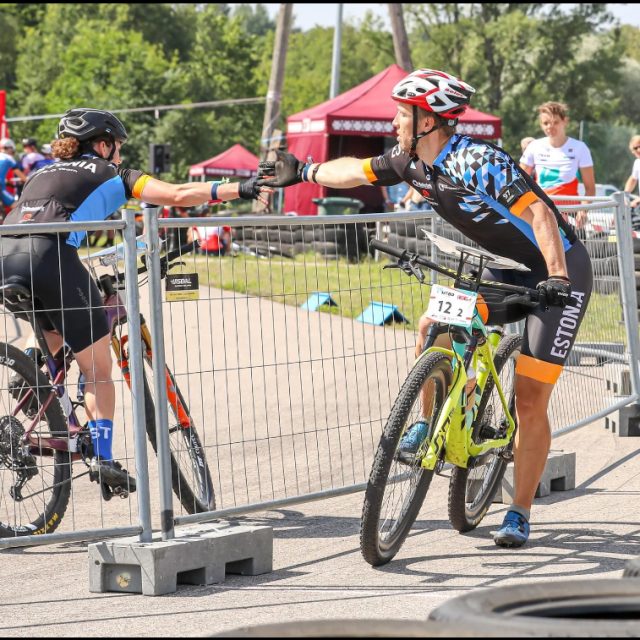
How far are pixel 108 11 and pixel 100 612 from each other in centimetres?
8552

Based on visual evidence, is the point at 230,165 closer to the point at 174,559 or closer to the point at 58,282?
the point at 58,282

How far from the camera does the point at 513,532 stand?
6184mm

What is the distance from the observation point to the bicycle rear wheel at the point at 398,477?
5520 mm

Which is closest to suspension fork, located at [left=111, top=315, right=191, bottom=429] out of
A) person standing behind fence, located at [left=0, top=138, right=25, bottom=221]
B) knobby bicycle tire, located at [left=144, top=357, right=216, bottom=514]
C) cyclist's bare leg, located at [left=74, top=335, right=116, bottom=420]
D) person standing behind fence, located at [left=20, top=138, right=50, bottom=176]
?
knobby bicycle tire, located at [left=144, top=357, right=216, bottom=514]

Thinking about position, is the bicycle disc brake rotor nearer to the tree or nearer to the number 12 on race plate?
the number 12 on race plate

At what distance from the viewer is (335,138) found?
3147cm

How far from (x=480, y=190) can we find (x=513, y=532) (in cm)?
157

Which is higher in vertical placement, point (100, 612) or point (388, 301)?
point (388, 301)

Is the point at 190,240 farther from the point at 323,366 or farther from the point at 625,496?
the point at 625,496

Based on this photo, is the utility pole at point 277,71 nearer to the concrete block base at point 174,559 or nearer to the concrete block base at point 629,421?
the concrete block base at point 629,421

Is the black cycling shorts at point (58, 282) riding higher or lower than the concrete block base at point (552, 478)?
higher

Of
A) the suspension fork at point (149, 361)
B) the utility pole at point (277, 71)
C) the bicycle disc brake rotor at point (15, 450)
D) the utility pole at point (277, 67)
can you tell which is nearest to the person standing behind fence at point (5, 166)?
the utility pole at point (277, 71)

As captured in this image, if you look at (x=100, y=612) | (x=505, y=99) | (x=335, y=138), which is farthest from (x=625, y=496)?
(x=505, y=99)

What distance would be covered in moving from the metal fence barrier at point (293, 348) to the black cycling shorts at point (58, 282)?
0.35m
